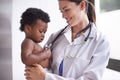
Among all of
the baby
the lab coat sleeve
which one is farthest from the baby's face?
the lab coat sleeve

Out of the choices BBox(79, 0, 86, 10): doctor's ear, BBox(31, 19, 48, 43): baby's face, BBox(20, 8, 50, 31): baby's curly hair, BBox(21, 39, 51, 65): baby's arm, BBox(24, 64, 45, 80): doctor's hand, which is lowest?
BBox(24, 64, 45, 80): doctor's hand

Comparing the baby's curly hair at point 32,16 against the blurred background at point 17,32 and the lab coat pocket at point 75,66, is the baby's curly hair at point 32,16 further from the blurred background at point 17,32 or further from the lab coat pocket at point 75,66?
the lab coat pocket at point 75,66

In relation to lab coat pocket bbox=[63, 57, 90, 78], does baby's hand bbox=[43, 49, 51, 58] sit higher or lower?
higher

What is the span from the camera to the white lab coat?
0.61 meters

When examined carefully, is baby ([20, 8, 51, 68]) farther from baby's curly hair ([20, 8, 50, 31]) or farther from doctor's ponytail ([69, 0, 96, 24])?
doctor's ponytail ([69, 0, 96, 24])

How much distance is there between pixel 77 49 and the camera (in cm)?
65

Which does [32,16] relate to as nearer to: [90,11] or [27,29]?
[27,29]

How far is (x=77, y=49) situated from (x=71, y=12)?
4.9 inches

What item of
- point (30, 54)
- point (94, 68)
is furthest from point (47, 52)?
point (94, 68)

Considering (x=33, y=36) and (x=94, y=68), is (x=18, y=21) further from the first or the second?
(x=94, y=68)

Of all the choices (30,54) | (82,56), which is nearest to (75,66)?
(82,56)

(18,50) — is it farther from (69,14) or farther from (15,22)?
(69,14)

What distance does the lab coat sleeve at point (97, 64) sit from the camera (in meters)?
0.61

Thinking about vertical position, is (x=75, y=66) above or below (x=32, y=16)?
below
